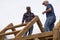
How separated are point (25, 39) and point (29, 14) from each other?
62.5 inches

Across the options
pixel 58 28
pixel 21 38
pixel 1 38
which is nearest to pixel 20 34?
pixel 21 38

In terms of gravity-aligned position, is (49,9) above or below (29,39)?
above

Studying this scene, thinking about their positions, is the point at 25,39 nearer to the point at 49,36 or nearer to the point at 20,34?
the point at 20,34

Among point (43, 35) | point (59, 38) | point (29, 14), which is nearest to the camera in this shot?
point (59, 38)

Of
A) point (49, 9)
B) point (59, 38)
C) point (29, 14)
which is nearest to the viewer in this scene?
point (59, 38)

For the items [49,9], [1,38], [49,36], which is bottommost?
[1,38]

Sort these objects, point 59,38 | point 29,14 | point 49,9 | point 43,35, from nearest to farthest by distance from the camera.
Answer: point 59,38 < point 43,35 < point 49,9 < point 29,14

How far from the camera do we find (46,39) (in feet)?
18.3

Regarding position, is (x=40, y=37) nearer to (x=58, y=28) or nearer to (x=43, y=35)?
(x=43, y=35)

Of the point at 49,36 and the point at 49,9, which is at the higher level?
the point at 49,9

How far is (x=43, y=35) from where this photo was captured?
5.40m

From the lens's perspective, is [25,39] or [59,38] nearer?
[59,38]

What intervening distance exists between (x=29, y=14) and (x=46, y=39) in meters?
1.70

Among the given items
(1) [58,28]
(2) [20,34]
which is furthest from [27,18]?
(1) [58,28]
